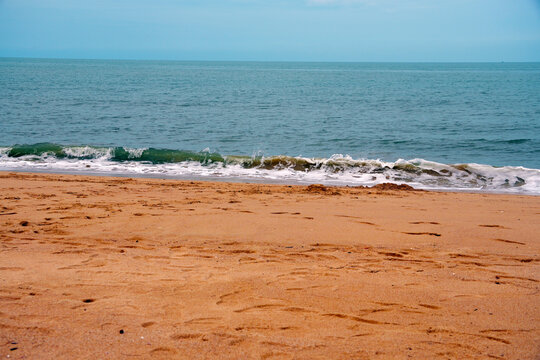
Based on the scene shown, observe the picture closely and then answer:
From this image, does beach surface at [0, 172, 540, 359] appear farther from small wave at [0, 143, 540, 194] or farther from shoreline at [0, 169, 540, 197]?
small wave at [0, 143, 540, 194]

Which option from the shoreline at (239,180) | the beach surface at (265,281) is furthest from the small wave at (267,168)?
the beach surface at (265,281)

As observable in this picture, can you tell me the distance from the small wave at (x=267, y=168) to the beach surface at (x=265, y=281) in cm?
447

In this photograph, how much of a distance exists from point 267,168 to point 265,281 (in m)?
10.3

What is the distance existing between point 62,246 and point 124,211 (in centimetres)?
200

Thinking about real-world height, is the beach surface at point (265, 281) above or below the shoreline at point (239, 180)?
above

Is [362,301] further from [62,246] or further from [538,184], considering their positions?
[538,184]

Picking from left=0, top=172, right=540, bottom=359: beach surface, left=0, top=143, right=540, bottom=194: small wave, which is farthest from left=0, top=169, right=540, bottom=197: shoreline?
left=0, top=172, right=540, bottom=359: beach surface

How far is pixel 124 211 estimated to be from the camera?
24.9 feet

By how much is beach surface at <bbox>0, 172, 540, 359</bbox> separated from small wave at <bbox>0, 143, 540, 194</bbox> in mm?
4468

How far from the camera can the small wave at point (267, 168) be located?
12.6 metres

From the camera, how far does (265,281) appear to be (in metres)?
4.43

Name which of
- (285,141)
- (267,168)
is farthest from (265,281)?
(285,141)

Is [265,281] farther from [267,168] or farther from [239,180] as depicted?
[267,168]

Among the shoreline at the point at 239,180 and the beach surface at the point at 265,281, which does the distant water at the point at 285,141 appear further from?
the beach surface at the point at 265,281
